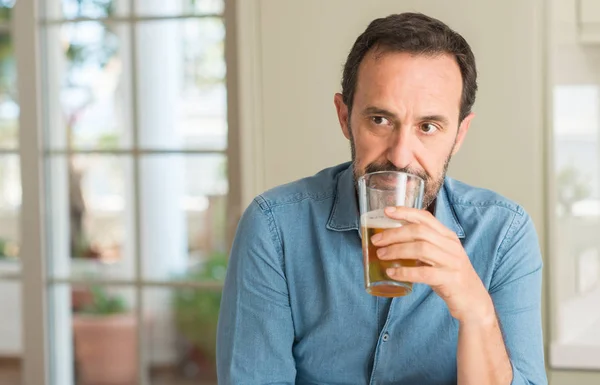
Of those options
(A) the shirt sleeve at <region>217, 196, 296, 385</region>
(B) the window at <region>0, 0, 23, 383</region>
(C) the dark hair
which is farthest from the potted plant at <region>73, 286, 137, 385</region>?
(C) the dark hair

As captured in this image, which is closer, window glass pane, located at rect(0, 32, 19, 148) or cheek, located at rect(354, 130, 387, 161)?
cheek, located at rect(354, 130, 387, 161)

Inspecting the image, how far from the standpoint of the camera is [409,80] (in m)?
1.48

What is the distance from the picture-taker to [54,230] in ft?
10.4

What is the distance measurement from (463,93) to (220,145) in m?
1.50

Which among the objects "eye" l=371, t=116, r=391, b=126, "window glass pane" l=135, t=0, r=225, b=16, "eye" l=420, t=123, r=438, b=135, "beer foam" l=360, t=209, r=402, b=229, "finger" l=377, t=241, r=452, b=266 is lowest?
"finger" l=377, t=241, r=452, b=266

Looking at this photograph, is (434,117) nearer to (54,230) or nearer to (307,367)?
(307,367)

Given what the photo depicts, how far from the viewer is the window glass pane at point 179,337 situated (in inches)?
121

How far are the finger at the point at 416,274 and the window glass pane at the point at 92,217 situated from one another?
1972mm

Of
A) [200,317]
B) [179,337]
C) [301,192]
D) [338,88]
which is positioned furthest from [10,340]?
[301,192]

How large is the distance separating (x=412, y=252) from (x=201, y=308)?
1.93 meters

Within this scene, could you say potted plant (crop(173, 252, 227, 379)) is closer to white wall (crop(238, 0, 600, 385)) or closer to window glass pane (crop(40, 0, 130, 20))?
white wall (crop(238, 0, 600, 385))

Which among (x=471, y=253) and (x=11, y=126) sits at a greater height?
(x=11, y=126)

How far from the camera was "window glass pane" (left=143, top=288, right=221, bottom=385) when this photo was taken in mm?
3074

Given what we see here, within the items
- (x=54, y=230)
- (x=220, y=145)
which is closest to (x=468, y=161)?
(x=220, y=145)
